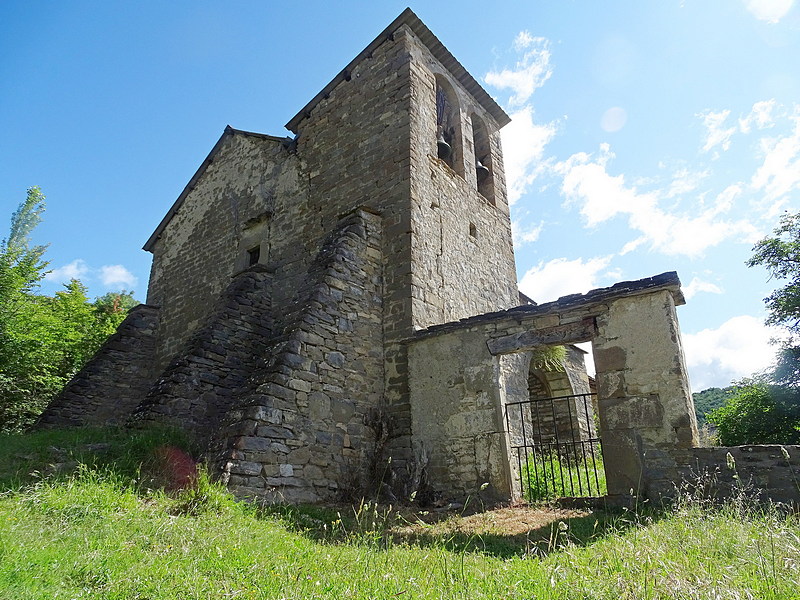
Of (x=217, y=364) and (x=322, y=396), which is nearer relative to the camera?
(x=322, y=396)

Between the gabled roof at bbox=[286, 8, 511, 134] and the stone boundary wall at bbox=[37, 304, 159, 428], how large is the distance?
5.73 metres

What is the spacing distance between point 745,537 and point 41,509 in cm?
548

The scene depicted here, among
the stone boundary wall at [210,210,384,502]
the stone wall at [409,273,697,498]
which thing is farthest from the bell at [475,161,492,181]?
the stone wall at [409,273,697,498]

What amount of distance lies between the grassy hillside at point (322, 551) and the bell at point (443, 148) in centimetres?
775

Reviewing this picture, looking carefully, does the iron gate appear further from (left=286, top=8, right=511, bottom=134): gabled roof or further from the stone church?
(left=286, top=8, right=511, bottom=134): gabled roof

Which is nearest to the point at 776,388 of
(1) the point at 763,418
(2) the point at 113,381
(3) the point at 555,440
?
(1) the point at 763,418

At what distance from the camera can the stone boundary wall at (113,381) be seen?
10148 mm

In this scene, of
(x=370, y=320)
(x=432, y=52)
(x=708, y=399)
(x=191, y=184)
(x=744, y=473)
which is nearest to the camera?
(x=744, y=473)

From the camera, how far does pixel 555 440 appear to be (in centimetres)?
1043

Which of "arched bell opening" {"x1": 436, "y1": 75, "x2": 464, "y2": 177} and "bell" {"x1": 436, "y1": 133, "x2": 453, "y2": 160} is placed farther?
"arched bell opening" {"x1": 436, "y1": 75, "x2": 464, "y2": 177}

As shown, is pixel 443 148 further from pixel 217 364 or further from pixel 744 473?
pixel 744 473

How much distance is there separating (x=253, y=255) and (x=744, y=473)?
9454 millimetres

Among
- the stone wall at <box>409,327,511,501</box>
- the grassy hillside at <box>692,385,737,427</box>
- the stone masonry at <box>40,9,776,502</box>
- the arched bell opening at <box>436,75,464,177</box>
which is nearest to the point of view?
the stone masonry at <box>40,9,776,502</box>

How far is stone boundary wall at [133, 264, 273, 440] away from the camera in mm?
8391
